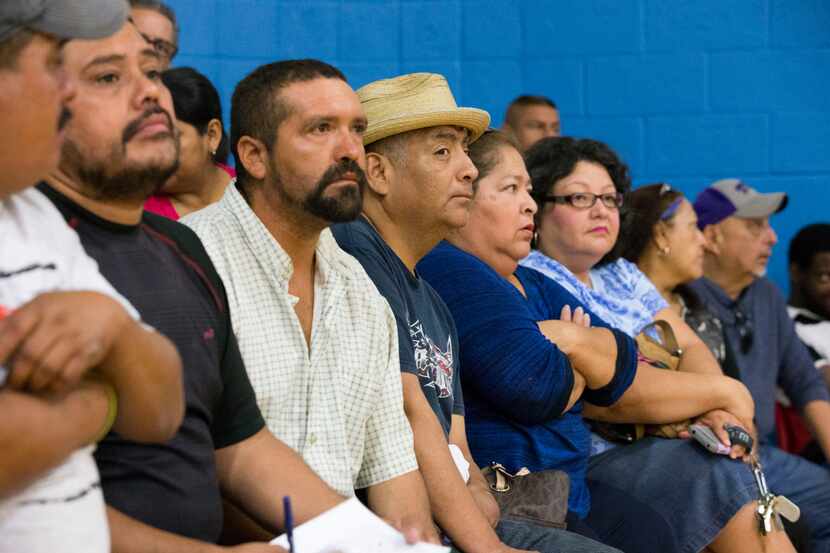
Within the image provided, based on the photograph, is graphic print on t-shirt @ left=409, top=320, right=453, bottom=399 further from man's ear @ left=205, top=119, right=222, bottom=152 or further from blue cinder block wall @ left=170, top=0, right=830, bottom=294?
blue cinder block wall @ left=170, top=0, right=830, bottom=294

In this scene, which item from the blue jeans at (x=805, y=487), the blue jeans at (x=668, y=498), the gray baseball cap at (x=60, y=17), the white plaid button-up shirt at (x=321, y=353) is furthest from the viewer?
the blue jeans at (x=805, y=487)

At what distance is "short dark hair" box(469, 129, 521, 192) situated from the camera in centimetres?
315

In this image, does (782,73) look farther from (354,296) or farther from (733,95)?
(354,296)

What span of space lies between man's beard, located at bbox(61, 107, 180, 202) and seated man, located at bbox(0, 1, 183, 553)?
0.78 ft

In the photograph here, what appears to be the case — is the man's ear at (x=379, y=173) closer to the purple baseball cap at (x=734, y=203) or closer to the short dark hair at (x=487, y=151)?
the short dark hair at (x=487, y=151)

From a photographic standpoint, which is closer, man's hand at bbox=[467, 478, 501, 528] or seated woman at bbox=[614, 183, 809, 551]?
man's hand at bbox=[467, 478, 501, 528]

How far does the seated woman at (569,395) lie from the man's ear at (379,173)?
0.98 feet

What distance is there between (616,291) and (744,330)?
82cm

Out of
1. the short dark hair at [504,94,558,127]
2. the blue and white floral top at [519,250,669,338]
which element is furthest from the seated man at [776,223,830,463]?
the short dark hair at [504,94,558,127]

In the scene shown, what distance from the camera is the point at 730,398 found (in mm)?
3279

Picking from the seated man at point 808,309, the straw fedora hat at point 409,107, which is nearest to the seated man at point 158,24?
the straw fedora hat at point 409,107

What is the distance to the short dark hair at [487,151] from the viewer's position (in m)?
3.15

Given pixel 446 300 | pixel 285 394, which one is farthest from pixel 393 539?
pixel 446 300

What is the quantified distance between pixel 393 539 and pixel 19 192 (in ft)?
2.51
